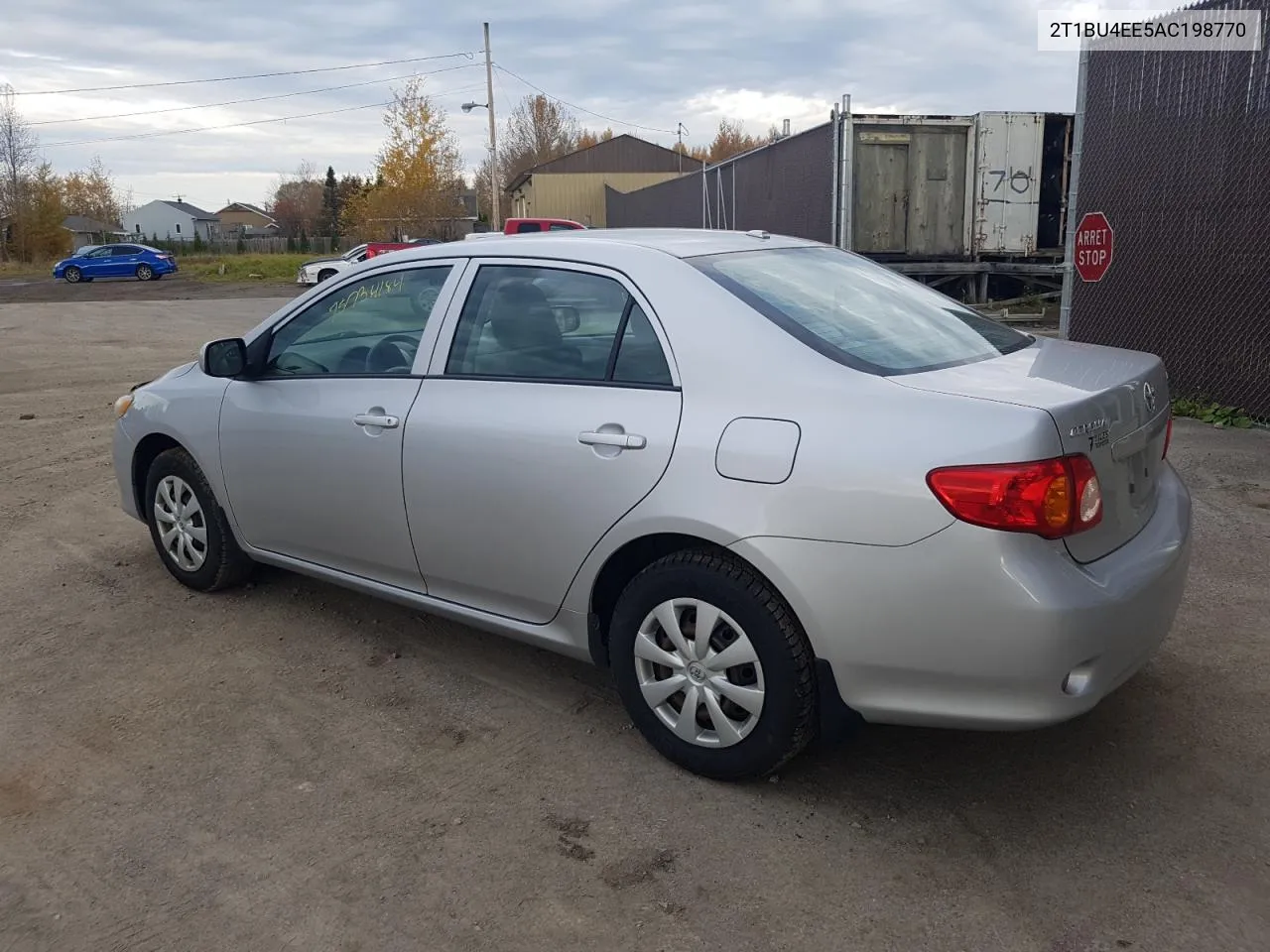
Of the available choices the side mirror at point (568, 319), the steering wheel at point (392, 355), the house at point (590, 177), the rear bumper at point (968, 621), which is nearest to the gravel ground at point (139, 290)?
the house at point (590, 177)

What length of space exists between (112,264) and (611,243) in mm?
41553

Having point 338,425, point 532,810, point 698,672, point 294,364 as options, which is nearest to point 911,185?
point 294,364

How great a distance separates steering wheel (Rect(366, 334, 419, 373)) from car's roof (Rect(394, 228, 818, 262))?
0.33 metres

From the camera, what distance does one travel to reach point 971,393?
2.88 m

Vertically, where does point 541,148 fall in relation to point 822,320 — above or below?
above

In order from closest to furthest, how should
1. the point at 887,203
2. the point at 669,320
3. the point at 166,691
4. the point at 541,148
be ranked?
the point at 669,320 < the point at 166,691 < the point at 887,203 < the point at 541,148

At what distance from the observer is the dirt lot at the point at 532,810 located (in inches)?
105

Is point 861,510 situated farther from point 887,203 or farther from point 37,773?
point 887,203

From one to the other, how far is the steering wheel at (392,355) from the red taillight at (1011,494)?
80.6 inches

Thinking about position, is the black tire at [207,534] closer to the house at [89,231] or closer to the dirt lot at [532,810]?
the dirt lot at [532,810]

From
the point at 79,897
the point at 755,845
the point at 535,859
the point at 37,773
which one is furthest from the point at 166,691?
the point at 755,845

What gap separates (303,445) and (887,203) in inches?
485

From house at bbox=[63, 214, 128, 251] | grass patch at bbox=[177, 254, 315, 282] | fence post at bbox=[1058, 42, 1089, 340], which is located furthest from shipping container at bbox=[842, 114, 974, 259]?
house at bbox=[63, 214, 128, 251]

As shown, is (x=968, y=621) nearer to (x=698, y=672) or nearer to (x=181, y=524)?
(x=698, y=672)
